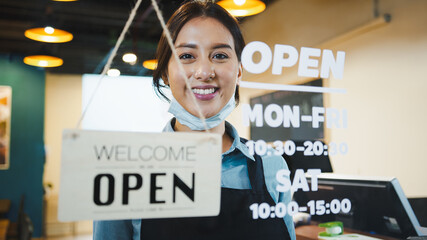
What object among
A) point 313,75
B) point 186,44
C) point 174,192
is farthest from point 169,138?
point 313,75

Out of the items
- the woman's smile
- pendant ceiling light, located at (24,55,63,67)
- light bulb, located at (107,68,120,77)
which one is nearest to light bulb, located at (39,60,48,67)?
pendant ceiling light, located at (24,55,63,67)

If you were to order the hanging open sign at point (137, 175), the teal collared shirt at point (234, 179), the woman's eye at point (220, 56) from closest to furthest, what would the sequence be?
the hanging open sign at point (137, 175) → the teal collared shirt at point (234, 179) → the woman's eye at point (220, 56)

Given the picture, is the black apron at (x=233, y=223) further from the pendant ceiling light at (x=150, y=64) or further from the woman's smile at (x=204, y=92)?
the pendant ceiling light at (x=150, y=64)

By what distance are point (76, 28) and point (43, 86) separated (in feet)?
1.03

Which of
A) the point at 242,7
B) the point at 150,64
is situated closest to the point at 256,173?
the point at 150,64

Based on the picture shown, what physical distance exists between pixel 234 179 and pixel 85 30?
94 centimetres

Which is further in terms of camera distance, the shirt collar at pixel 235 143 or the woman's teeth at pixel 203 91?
the shirt collar at pixel 235 143

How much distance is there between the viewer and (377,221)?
2.09 m

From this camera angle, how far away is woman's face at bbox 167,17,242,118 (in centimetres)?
154

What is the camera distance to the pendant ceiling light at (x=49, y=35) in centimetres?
171

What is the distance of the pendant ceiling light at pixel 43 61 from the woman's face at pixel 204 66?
0.52 metres

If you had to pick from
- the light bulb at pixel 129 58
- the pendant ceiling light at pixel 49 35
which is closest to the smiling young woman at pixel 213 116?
the light bulb at pixel 129 58

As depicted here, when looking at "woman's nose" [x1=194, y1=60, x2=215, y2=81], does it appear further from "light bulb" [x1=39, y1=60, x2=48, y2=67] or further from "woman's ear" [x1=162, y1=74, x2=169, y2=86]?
"light bulb" [x1=39, y1=60, x2=48, y2=67]

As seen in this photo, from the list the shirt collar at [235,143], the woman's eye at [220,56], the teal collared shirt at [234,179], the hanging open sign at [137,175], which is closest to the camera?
the hanging open sign at [137,175]
